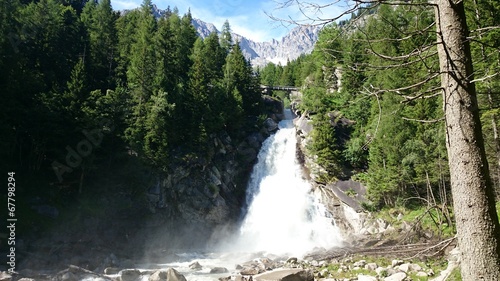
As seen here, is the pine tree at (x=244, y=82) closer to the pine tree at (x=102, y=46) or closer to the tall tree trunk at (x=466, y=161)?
the pine tree at (x=102, y=46)

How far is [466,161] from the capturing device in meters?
3.47

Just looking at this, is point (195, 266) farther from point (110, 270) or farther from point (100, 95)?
point (100, 95)

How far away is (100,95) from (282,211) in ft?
74.6

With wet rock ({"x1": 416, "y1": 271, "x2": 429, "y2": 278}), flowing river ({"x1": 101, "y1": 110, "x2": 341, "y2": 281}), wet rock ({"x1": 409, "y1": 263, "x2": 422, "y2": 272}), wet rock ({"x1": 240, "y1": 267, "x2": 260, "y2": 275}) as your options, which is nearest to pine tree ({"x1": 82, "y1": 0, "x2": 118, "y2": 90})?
flowing river ({"x1": 101, "y1": 110, "x2": 341, "y2": 281})

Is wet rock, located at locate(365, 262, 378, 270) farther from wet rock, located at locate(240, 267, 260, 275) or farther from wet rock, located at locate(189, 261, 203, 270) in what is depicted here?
wet rock, located at locate(189, 261, 203, 270)

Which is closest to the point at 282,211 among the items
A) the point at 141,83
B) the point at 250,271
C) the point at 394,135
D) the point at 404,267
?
the point at 394,135

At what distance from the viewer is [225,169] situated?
128 ft

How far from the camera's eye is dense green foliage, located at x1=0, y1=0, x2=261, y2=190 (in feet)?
82.6

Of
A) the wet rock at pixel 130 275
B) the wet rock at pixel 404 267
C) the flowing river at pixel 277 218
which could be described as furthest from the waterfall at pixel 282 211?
the wet rock at pixel 130 275

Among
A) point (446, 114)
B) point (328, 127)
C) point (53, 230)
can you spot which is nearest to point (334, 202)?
point (328, 127)

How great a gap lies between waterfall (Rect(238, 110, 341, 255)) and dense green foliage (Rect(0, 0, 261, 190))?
6.43 metres

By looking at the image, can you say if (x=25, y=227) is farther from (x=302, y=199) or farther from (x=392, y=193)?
(x=392, y=193)

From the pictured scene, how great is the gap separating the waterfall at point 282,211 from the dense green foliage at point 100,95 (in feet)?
21.1

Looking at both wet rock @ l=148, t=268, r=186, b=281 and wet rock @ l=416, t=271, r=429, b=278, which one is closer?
wet rock @ l=416, t=271, r=429, b=278
